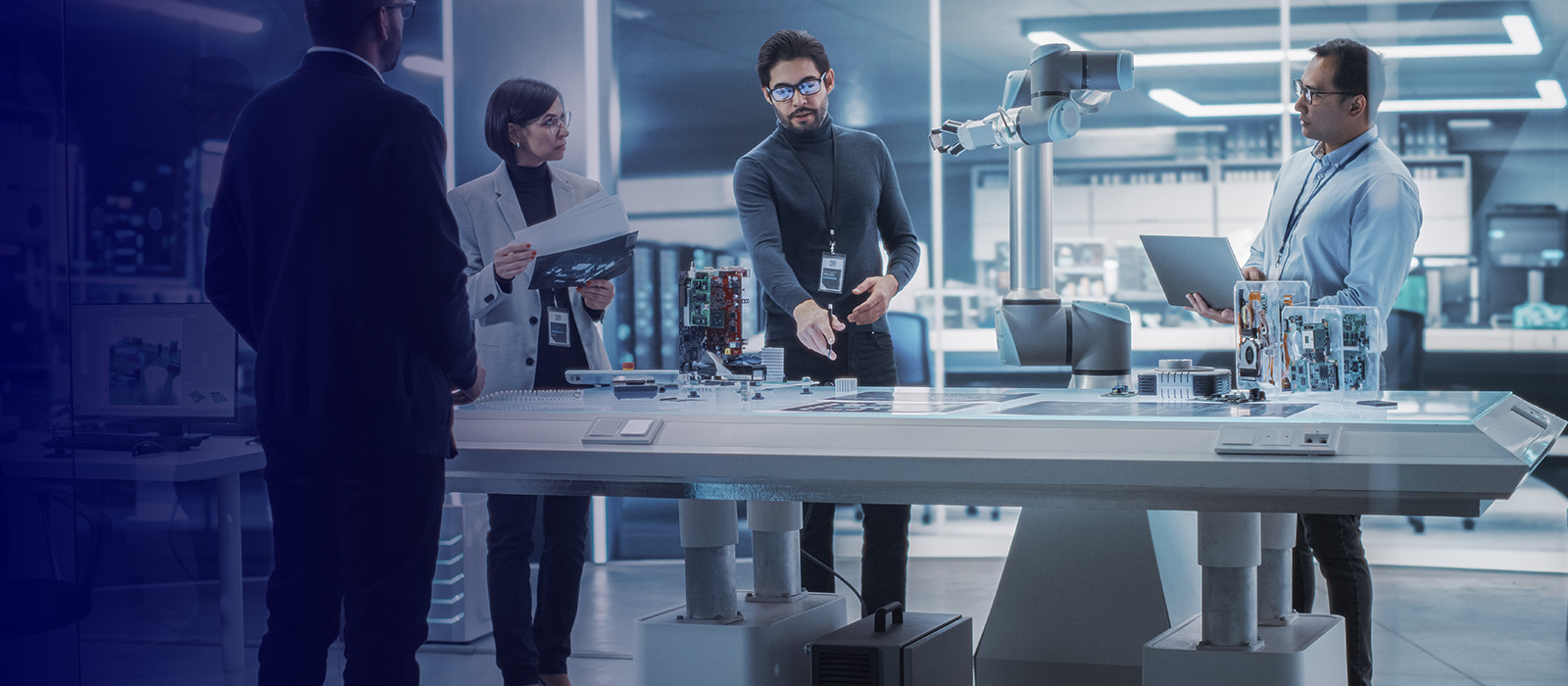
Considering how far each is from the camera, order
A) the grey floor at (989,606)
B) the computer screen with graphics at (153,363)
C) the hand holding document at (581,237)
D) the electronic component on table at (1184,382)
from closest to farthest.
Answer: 1. the computer screen with graphics at (153,363)
2. the grey floor at (989,606)
3. the electronic component on table at (1184,382)
4. the hand holding document at (581,237)

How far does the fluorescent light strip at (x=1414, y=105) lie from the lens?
4.99 metres

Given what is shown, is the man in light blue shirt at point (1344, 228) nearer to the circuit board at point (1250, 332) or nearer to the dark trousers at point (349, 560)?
the circuit board at point (1250, 332)

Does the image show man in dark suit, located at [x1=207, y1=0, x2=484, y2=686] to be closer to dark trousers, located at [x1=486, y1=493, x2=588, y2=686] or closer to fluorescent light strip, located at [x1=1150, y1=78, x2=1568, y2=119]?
dark trousers, located at [x1=486, y1=493, x2=588, y2=686]

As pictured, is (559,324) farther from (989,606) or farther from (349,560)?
(989,606)

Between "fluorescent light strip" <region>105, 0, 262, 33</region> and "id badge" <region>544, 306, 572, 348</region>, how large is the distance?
0.97 metres

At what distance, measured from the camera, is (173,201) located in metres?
1.72

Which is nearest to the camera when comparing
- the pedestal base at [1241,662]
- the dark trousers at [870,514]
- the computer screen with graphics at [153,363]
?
the computer screen with graphics at [153,363]

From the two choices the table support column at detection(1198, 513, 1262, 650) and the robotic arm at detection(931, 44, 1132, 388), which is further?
the robotic arm at detection(931, 44, 1132, 388)

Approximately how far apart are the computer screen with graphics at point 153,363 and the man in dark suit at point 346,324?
Answer: 0.19ft

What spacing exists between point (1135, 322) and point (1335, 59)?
3.36m

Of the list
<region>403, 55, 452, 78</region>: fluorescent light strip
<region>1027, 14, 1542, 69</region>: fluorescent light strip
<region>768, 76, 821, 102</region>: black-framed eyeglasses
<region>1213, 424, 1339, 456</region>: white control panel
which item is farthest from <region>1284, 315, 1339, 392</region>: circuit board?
<region>403, 55, 452, 78</region>: fluorescent light strip

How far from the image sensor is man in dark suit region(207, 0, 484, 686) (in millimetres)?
1592

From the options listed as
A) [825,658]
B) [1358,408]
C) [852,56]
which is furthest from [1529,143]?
[825,658]

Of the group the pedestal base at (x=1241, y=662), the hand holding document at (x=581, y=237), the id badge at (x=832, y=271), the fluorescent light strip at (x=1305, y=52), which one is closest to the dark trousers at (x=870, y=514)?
the id badge at (x=832, y=271)
